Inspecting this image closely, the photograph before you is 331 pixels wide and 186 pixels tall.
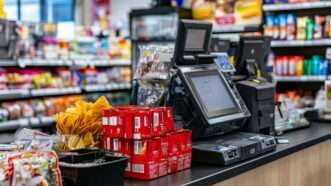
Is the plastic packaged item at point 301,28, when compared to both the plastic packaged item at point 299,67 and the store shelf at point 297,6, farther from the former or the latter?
the plastic packaged item at point 299,67

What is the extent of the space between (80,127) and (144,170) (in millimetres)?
363

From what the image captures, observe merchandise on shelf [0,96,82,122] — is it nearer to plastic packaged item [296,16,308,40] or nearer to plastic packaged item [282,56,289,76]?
plastic packaged item [282,56,289,76]

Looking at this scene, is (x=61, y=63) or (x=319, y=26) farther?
(x=61, y=63)

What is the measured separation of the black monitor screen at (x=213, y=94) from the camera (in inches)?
107

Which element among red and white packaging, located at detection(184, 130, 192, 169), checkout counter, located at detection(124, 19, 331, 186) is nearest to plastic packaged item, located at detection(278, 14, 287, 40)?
checkout counter, located at detection(124, 19, 331, 186)

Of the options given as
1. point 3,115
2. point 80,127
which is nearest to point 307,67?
point 3,115

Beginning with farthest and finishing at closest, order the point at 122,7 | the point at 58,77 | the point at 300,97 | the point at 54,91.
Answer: the point at 122,7
the point at 58,77
the point at 54,91
the point at 300,97

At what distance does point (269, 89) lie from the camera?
327cm

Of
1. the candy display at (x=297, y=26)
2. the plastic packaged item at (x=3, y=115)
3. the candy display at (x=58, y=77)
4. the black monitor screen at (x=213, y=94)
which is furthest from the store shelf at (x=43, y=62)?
the black monitor screen at (x=213, y=94)

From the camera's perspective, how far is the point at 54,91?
22.7 feet

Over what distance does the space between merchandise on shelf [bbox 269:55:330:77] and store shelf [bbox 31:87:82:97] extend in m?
2.70

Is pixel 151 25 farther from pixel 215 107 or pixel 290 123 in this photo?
pixel 215 107

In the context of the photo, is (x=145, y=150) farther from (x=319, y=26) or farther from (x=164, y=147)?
(x=319, y=26)

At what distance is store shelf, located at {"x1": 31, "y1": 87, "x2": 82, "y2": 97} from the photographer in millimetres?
6657
